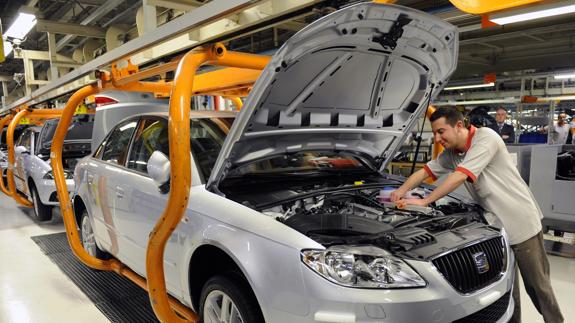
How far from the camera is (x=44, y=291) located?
3.37 meters

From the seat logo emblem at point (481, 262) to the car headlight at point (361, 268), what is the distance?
0.39 m

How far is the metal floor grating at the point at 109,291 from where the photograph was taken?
2859 millimetres

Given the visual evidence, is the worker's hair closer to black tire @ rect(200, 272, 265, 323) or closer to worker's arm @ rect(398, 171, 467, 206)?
worker's arm @ rect(398, 171, 467, 206)

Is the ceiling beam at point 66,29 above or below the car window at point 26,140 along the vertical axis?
above

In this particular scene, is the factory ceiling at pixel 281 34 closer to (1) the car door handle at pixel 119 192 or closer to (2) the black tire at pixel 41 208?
(1) the car door handle at pixel 119 192

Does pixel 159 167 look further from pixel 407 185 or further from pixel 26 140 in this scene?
pixel 26 140

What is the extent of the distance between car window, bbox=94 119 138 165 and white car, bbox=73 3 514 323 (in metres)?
0.03

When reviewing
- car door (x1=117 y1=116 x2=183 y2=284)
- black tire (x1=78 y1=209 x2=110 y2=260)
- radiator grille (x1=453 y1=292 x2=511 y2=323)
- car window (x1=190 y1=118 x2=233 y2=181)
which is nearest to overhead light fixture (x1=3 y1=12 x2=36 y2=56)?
black tire (x1=78 y1=209 x2=110 y2=260)

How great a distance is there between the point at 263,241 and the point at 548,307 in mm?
1781

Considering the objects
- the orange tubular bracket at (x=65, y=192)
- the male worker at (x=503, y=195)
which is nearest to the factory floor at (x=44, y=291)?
the orange tubular bracket at (x=65, y=192)

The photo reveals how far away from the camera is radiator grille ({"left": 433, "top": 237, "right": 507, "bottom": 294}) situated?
1.62 m

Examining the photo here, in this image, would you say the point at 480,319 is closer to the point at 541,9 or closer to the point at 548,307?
the point at 548,307

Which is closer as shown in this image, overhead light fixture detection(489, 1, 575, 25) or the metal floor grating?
overhead light fixture detection(489, 1, 575, 25)

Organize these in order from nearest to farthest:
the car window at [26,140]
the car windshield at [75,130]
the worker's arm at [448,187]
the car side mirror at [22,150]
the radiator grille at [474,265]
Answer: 1. the radiator grille at [474,265]
2. the worker's arm at [448,187]
3. the car side mirror at [22,150]
4. the car windshield at [75,130]
5. the car window at [26,140]
